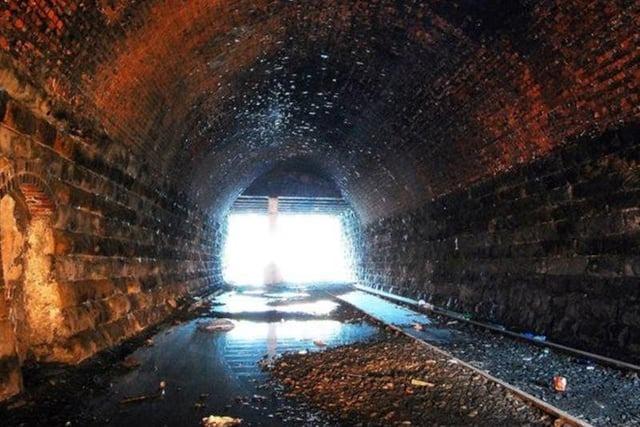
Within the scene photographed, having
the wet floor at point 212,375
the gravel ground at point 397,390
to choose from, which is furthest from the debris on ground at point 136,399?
the gravel ground at point 397,390

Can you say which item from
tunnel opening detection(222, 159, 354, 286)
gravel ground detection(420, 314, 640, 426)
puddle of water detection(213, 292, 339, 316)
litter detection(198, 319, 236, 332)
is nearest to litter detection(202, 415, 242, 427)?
gravel ground detection(420, 314, 640, 426)

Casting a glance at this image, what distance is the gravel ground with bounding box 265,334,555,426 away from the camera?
3896mm

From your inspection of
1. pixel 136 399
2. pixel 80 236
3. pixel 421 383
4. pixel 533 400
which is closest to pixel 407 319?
pixel 421 383

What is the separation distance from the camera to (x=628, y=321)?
18.8 feet

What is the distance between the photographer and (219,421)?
373 cm

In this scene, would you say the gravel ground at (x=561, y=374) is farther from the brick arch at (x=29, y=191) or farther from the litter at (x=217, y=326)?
the brick arch at (x=29, y=191)

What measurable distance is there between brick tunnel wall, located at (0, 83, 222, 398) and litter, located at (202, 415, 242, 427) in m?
1.71

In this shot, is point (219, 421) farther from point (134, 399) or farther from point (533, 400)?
point (533, 400)

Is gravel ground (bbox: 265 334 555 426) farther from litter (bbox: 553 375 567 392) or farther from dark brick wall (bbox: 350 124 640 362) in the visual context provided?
dark brick wall (bbox: 350 124 640 362)

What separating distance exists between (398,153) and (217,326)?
616 cm

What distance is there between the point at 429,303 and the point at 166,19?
28.7 ft

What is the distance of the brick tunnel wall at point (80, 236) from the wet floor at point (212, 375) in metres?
0.64

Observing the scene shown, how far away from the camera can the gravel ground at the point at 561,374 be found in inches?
160

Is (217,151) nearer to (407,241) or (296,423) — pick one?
(407,241)
